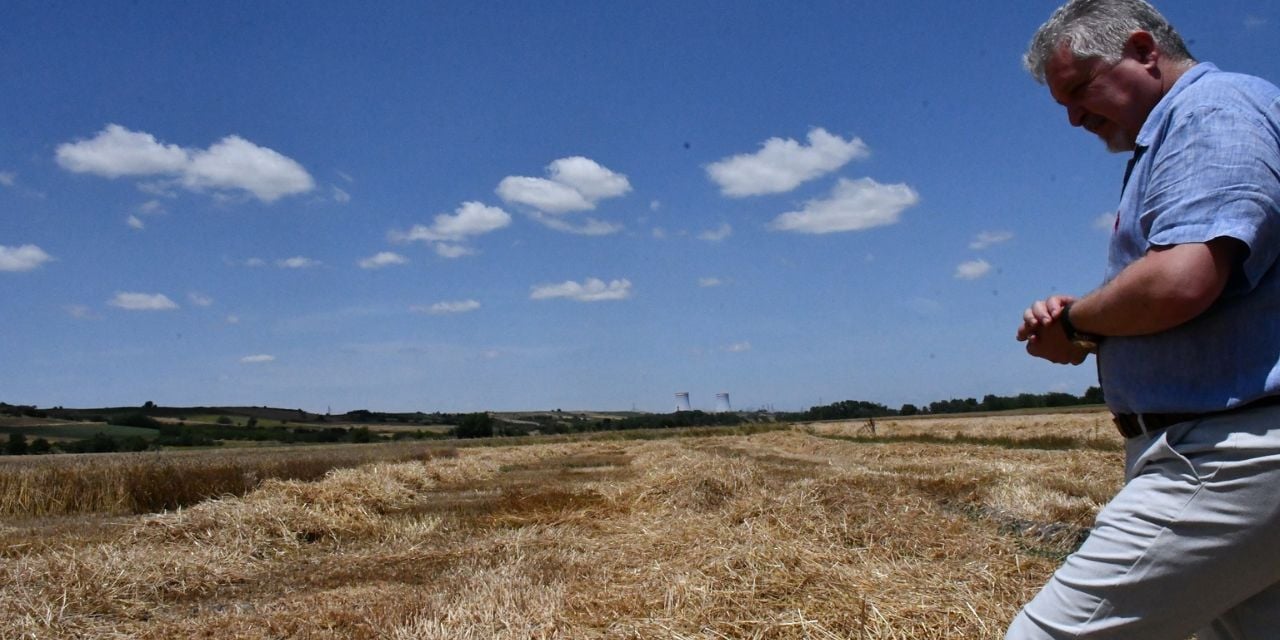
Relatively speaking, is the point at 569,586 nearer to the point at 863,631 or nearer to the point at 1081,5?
the point at 863,631

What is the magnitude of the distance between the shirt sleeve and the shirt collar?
0.06 m

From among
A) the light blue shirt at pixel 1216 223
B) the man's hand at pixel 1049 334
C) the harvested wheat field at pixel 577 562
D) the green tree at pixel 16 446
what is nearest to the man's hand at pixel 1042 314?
the man's hand at pixel 1049 334

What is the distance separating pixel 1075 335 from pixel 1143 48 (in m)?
0.65

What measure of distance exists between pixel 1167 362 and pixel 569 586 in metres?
4.15

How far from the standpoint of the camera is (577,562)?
6223 mm

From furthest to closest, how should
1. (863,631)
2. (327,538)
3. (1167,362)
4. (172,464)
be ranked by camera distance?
(172,464), (327,538), (863,631), (1167,362)

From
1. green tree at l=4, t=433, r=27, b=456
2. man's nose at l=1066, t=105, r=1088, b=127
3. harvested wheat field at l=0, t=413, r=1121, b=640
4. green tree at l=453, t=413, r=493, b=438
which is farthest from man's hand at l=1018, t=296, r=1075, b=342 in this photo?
green tree at l=453, t=413, r=493, b=438

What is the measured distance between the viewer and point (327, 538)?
939 cm

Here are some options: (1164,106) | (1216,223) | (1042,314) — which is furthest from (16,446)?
(1216,223)

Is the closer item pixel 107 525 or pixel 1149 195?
pixel 1149 195

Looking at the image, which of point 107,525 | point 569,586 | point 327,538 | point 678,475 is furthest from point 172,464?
point 569,586

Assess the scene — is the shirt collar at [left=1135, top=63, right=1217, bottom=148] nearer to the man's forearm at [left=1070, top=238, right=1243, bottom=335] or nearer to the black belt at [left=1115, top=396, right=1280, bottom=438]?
the man's forearm at [left=1070, top=238, right=1243, bottom=335]

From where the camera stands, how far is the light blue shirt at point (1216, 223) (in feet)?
5.11

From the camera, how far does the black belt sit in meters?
1.60
